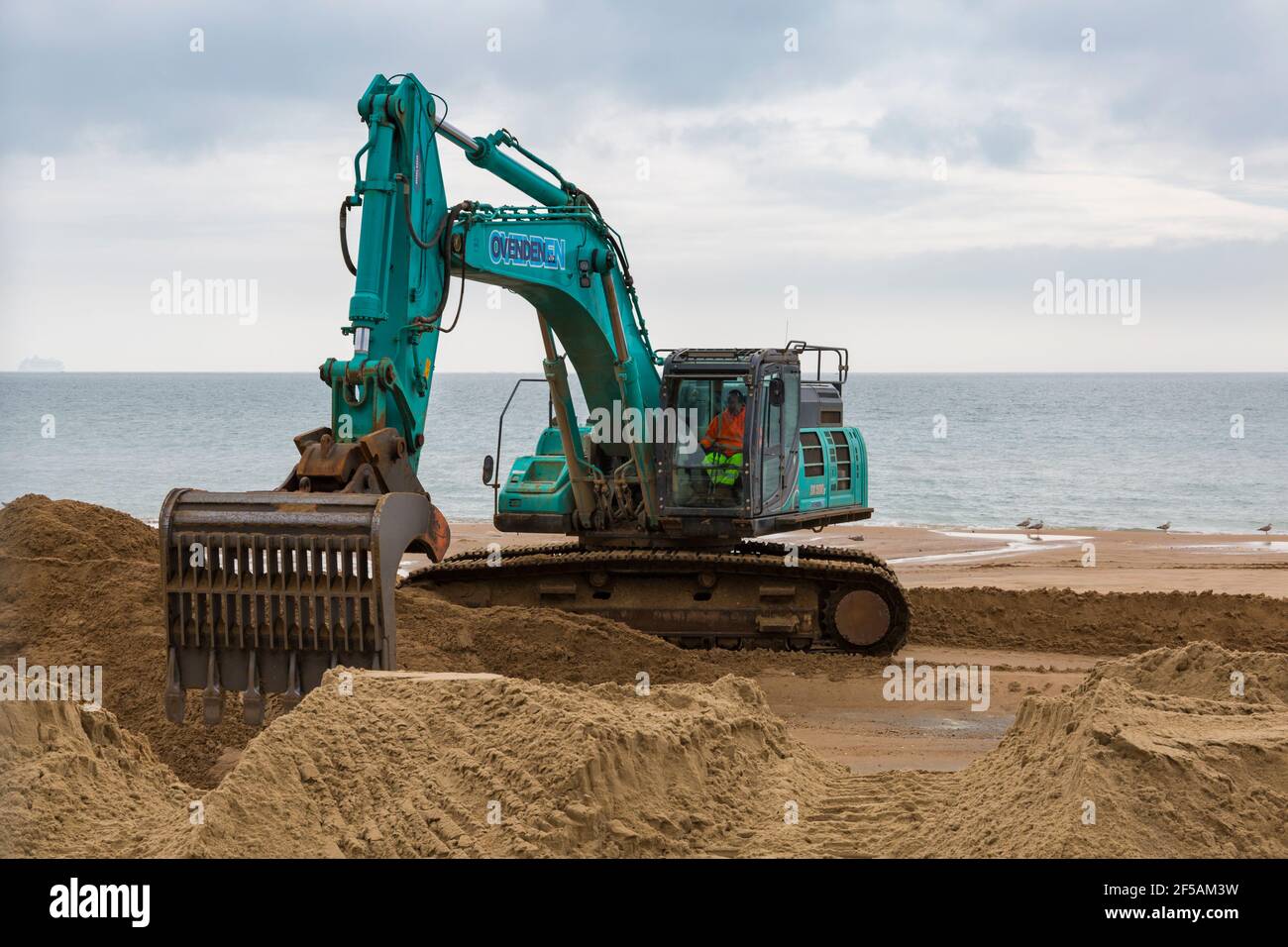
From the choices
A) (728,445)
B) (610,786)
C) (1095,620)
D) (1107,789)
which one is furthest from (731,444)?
(1107,789)

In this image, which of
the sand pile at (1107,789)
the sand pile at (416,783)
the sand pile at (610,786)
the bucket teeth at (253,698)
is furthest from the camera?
the bucket teeth at (253,698)

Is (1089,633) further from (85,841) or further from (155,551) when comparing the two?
(85,841)

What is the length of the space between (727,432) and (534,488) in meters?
1.94

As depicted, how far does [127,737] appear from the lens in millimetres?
7391

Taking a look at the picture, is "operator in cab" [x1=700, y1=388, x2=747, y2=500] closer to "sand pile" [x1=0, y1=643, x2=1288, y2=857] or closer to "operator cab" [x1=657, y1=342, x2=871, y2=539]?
"operator cab" [x1=657, y1=342, x2=871, y2=539]

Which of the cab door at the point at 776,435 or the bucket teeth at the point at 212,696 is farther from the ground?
the cab door at the point at 776,435

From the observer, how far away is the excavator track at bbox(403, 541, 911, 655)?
482 inches

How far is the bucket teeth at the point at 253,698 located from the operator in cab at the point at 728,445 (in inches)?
199

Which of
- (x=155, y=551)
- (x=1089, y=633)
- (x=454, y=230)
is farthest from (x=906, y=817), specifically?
(x=155, y=551)

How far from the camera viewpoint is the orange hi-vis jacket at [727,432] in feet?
39.7

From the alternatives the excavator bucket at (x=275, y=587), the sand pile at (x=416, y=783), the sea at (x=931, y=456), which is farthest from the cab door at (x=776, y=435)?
the sand pile at (x=416, y=783)

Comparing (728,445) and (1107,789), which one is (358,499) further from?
(728,445)

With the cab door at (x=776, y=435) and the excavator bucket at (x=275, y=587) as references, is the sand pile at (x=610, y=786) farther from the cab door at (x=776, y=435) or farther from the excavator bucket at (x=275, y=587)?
the cab door at (x=776, y=435)

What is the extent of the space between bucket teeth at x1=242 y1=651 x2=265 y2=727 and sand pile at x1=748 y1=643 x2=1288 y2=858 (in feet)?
10.3
